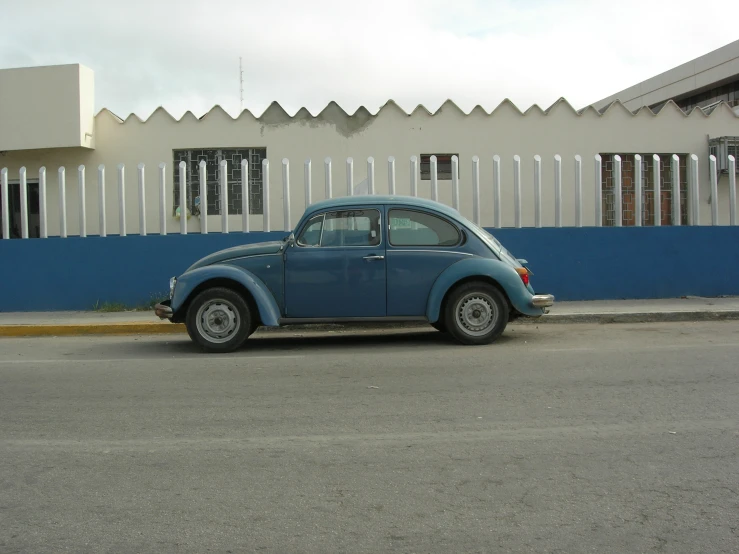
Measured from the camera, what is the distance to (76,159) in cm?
1638

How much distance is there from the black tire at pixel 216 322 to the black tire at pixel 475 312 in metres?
2.40

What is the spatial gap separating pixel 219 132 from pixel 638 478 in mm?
13072

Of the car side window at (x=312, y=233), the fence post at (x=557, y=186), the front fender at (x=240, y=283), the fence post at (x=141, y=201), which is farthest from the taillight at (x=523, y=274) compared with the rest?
the fence post at (x=141, y=201)

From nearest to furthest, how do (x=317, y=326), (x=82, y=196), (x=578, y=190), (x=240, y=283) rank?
(x=240, y=283)
(x=317, y=326)
(x=578, y=190)
(x=82, y=196)

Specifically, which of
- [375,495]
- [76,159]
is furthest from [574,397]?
[76,159]

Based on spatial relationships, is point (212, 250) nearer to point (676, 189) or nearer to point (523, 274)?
point (523, 274)

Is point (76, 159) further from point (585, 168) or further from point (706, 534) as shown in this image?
point (706, 534)

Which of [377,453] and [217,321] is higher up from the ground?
[217,321]

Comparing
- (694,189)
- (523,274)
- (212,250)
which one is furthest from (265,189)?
(694,189)

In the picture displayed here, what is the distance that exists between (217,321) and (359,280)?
174cm

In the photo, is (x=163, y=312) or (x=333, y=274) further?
Result: (x=163, y=312)

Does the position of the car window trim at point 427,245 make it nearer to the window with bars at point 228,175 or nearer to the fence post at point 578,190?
the fence post at point 578,190

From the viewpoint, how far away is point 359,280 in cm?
928

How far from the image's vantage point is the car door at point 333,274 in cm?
926
